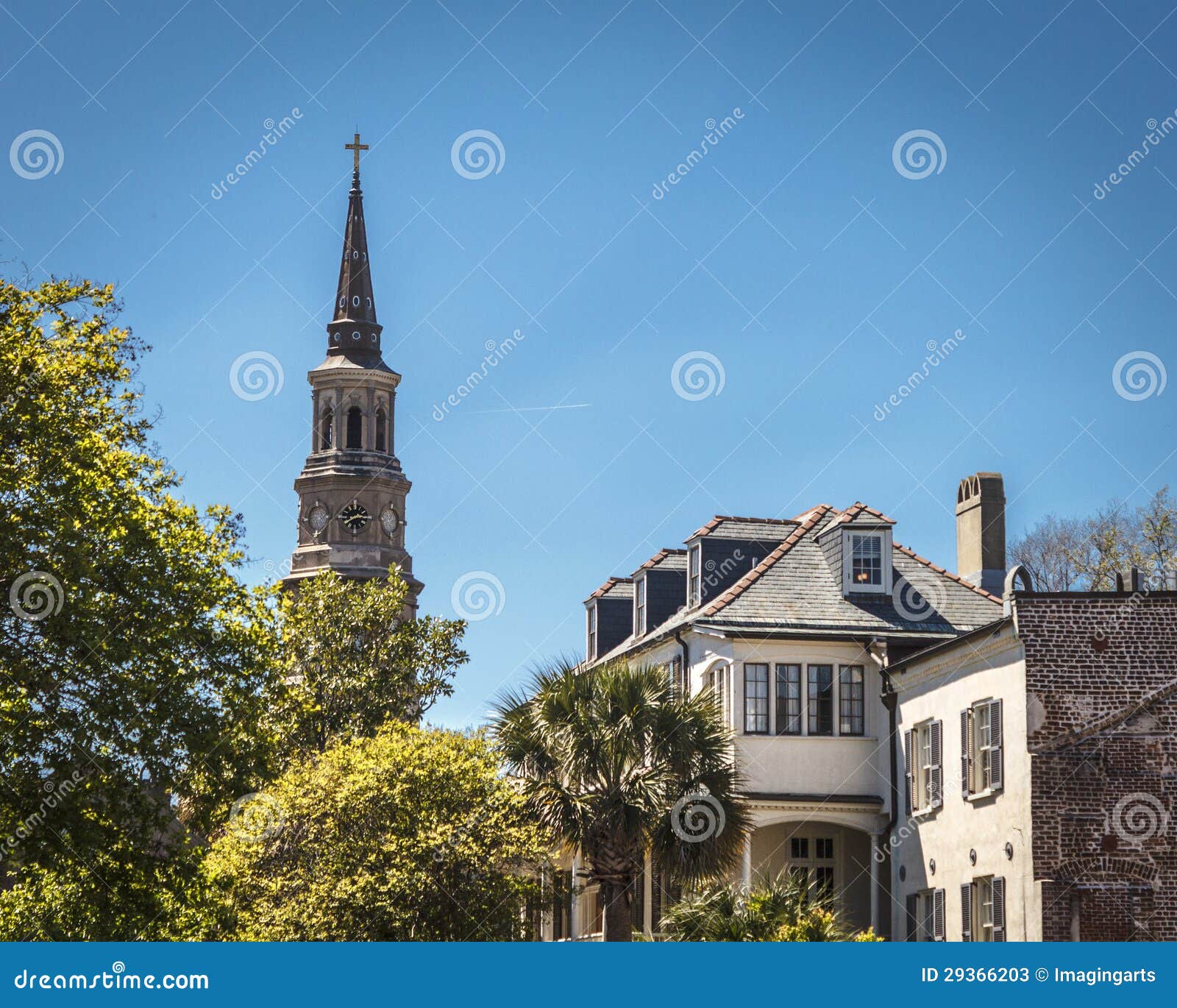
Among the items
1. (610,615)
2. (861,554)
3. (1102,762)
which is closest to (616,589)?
(610,615)

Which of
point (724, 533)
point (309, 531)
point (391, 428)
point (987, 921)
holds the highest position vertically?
point (391, 428)

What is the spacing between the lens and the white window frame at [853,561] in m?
40.5

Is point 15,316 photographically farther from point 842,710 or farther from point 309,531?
point 309,531

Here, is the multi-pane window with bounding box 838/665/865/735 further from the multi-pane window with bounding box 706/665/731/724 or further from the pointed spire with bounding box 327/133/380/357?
→ the pointed spire with bounding box 327/133/380/357

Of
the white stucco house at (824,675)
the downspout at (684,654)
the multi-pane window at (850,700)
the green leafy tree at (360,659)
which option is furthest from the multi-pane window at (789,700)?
the green leafy tree at (360,659)

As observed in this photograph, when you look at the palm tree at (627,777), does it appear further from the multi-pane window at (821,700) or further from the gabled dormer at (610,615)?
the gabled dormer at (610,615)

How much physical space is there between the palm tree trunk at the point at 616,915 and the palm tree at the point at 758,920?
2692mm

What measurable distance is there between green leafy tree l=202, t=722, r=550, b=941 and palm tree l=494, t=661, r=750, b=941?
809 millimetres

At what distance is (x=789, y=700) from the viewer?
1517 inches

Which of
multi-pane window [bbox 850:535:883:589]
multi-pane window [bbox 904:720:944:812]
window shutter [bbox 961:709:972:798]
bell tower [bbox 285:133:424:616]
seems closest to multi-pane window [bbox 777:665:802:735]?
multi-pane window [bbox 904:720:944:812]

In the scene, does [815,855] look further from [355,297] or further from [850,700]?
[355,297]

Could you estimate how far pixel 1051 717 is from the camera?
99.8ft
